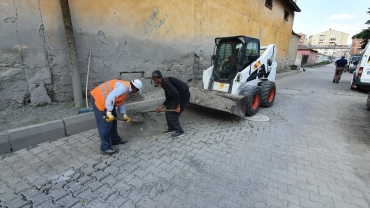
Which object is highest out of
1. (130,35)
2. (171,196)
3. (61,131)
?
(130,35)

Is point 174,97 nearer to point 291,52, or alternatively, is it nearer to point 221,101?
point 221,101

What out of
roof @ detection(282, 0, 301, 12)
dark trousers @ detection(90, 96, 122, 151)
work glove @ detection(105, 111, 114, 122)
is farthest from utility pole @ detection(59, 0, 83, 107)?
roof @ detection(282, 0, 301, 12)

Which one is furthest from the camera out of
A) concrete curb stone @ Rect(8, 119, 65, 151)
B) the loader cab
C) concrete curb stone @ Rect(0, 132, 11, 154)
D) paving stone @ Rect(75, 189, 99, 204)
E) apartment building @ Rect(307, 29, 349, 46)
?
apartment building @ Rect(307, 29, 349, 46)

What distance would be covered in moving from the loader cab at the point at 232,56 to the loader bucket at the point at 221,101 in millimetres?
759

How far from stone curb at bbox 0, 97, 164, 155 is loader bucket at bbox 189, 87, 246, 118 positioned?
8.20 feet

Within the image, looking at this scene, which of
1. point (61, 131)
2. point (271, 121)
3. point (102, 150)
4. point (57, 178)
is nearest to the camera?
point (57, 178)

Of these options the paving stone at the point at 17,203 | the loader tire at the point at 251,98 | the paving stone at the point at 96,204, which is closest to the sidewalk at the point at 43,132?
the paving stone at the point at 17,203

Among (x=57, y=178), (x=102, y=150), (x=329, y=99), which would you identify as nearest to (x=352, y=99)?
(x=329, y=99)

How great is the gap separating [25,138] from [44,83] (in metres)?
1.36

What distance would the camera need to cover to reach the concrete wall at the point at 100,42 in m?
3.41

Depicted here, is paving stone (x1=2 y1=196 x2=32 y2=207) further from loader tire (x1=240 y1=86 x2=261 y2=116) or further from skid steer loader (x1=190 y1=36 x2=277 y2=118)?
loader tire (x1=240 y1=86 x2=261 y2=116)

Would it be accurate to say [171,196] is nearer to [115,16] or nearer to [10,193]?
[10,193]

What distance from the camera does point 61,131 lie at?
3.35 meters

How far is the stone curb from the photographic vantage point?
9.29 feet
